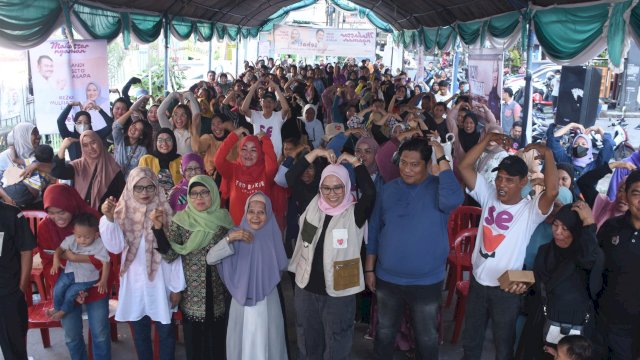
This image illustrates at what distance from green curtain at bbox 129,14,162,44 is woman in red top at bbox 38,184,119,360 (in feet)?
21.0

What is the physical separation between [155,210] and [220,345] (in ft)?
3.02

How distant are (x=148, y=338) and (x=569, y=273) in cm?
246

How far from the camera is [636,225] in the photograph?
2695 mm

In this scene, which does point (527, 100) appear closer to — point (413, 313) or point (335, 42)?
point (413, 313)

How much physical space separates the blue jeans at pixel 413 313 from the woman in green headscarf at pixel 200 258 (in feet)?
3.10

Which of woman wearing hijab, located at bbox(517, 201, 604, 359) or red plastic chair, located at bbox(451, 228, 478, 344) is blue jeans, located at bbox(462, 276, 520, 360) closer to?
woman wearing hijab, located at bbox(517, 201, 604, 359)

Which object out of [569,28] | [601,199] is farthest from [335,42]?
[601,199]

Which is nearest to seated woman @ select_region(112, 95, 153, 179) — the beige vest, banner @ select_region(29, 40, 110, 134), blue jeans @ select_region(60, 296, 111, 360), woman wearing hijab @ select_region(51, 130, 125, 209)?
woman wearing hijab @ select_region(51, 130, 125, 209)

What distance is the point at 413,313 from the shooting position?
120 inches

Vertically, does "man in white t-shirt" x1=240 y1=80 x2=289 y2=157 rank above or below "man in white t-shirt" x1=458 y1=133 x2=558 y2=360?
above

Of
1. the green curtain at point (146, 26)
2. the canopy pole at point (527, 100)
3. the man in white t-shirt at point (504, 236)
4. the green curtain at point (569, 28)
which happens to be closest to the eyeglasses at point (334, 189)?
the man in white t-shirt at point (504, 236)

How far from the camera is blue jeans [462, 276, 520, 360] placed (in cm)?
303

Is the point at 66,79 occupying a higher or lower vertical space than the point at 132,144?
higher

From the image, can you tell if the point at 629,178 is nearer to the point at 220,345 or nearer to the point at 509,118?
the point at 220,345
